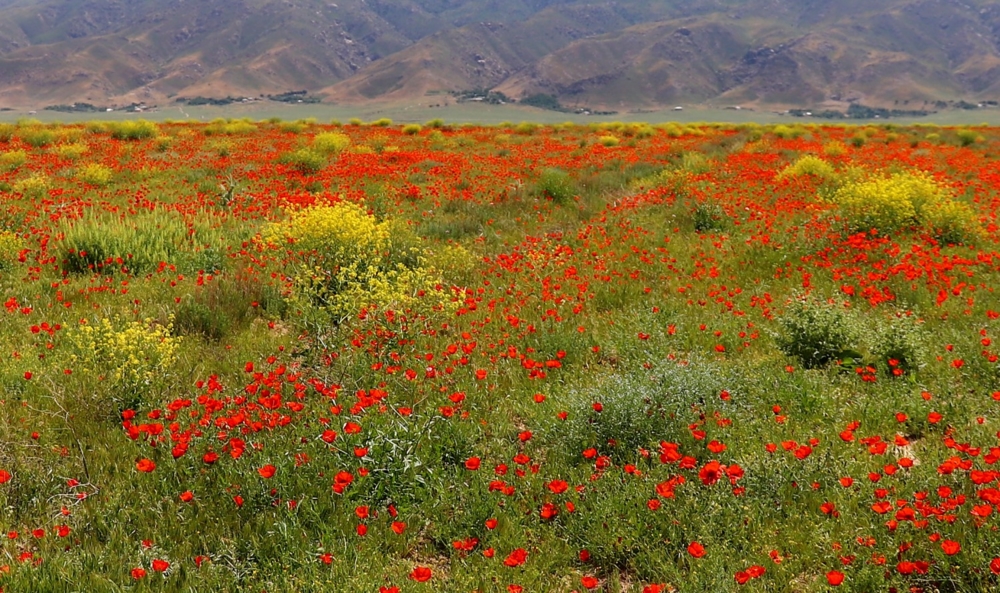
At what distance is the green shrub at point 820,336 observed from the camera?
16.2 feet

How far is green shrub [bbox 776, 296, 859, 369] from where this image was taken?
4.95m

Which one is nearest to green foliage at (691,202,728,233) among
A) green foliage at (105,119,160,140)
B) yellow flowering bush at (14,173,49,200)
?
yellow flowering bush at (14,173,49,200)

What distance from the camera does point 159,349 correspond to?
4.46 meters

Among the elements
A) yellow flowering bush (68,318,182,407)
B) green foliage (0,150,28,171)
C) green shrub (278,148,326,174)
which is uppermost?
green foliage (0,150,28,171)

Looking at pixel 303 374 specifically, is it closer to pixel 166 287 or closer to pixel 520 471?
pixel 520 471

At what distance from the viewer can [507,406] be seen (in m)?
4.45

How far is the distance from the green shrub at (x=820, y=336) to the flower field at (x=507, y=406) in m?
0.03

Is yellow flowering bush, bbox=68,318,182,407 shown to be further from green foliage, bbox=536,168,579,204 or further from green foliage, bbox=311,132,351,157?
green foliage, bbox=311,132,351,157

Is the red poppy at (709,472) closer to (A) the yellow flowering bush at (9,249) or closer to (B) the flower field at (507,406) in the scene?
(B) the flower field at (507,406)

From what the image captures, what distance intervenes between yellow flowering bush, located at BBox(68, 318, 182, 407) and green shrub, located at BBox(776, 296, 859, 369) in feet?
18.1

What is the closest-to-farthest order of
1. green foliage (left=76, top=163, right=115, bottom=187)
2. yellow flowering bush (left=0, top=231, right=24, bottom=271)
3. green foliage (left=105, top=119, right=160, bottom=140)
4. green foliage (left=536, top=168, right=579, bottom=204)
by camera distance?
yellow flowering bush (left=0, top=231, right=24, bottom=271)
green foliage (left=536, top=168, right=579, bottom=204)
green foliage (left=76, top=163, right=115, bottom=187)
green foliage (left=105, top=119, right=160, bottom=140)

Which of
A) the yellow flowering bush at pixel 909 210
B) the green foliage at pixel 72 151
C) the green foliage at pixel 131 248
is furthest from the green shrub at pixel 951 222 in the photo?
the green foliage at pixel 72 151

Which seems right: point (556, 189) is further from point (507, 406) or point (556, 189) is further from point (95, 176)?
point (95, 176)

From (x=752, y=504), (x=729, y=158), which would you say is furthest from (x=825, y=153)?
(x=752, y=504)
